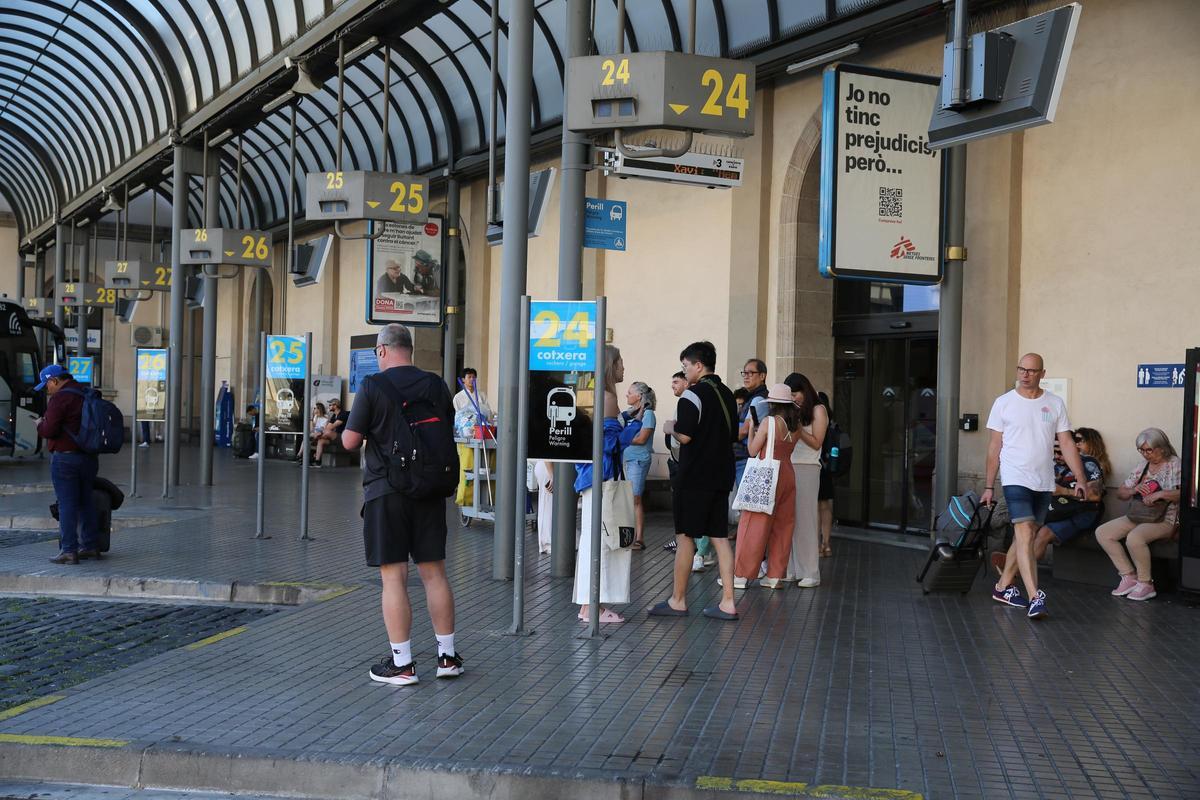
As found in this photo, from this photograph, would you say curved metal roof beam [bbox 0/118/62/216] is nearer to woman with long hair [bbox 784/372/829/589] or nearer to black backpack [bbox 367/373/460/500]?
woman with long hair [bbox 784/372/829/589]

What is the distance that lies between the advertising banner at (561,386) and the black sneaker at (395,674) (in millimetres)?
1846

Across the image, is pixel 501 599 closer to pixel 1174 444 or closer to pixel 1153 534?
pixel 1153 534

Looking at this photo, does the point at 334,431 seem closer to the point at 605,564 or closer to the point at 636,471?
the point at 636,471

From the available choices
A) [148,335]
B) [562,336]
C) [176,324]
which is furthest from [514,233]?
[148,335]

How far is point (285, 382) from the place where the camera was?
13.8m

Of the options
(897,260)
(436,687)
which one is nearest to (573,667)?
(436,687)

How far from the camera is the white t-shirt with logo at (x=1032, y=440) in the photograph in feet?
29.7

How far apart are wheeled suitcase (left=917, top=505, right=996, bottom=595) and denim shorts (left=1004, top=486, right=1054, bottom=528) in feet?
1.57

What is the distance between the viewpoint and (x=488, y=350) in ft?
76.4

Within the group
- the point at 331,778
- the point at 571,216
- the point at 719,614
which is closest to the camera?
the point at 331,778

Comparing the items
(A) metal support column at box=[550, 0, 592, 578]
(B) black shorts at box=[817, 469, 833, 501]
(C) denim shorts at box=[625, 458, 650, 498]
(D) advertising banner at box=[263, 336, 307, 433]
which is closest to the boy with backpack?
(D) advertising banner at box=[263, 336, 307, 433]

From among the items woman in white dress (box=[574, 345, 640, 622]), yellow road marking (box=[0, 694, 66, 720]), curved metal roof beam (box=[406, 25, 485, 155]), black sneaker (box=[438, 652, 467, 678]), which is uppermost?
curved metal roof beam (box=[406, 25, 485, 155])

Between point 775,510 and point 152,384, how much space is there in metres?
11.3

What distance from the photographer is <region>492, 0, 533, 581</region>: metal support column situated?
10.0m
